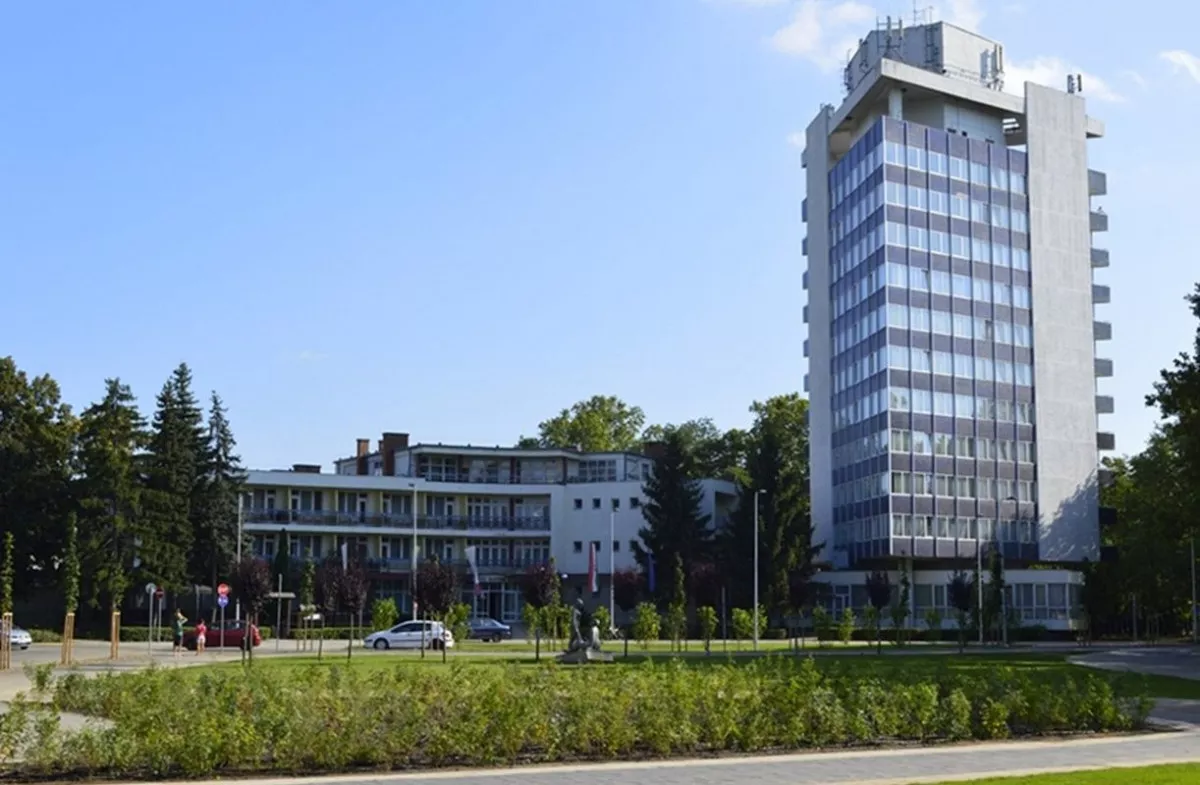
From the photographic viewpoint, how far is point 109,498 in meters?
76.6

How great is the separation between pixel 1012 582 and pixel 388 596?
1635 inches

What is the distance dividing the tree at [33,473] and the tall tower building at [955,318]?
1860 inches

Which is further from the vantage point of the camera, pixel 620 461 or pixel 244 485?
pixel 620 461

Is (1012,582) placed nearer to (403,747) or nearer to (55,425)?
(55,425)

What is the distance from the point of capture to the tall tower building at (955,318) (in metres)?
84.8

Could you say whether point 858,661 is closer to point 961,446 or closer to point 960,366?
point 961,446

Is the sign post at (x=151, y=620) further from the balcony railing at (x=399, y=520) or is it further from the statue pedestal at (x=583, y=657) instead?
the statue pedestal at (x=583, y=657)

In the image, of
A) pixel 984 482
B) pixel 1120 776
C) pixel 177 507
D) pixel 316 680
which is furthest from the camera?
pixel 984 482

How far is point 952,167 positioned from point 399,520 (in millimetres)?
44465

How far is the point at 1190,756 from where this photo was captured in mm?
18266

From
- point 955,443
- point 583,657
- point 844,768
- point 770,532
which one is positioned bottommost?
point 583,657

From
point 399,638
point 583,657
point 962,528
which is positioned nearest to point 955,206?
point 962,528

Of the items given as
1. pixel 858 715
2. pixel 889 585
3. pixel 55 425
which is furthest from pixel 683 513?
pixel 858 715

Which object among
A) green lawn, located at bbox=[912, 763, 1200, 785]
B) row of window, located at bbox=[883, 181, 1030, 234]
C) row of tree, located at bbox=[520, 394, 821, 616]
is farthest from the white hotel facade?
green lawn, located at bbox=[912, 763, 1200, 785]
